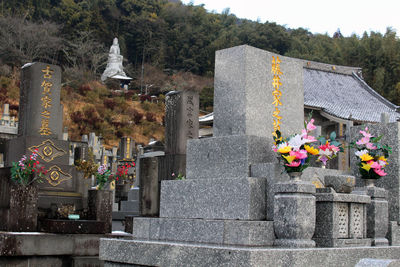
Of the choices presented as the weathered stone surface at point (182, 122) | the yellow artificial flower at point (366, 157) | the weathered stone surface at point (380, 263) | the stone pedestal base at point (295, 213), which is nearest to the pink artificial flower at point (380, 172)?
the yellow artificial flower at point (366, 157)

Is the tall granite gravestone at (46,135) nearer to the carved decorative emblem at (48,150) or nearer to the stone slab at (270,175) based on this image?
the carved decorative emblem at (48,150)

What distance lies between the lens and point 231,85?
217 inches

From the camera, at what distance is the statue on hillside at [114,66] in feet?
175

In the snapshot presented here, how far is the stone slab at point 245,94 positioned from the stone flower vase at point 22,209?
3.44 m

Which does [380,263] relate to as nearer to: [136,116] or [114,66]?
[136,116]

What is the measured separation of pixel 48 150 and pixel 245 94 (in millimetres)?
5370

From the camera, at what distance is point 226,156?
5230 mm

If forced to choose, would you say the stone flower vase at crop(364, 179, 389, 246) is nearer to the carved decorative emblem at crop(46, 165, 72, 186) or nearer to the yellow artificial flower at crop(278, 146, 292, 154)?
the yellow artificial flower at crop(278, 146, 292, 154)

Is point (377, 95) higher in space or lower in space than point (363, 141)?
higher

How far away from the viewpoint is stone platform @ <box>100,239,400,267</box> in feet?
12.4

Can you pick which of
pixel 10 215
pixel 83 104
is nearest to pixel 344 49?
pixel 83 104

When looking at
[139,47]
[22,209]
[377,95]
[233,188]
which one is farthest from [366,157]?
[139,47]

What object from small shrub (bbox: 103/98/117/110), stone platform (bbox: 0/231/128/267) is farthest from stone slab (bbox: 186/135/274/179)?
small shrub (bbox: 103/98/117/110)

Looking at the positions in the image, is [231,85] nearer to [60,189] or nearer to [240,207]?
[240,207]
